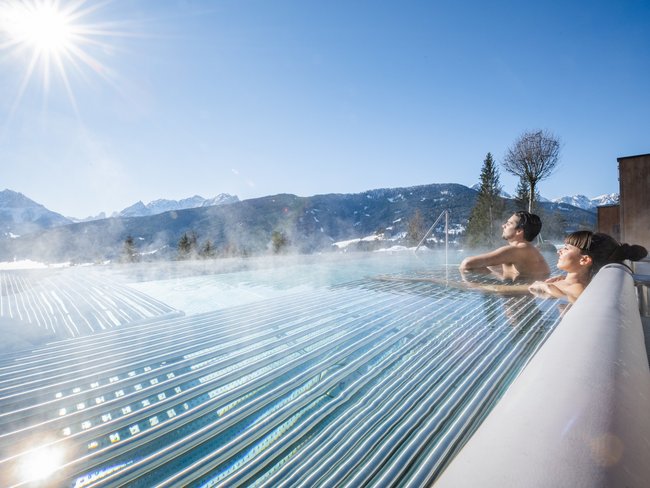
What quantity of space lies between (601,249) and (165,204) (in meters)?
200

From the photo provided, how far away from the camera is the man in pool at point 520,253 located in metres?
2.86

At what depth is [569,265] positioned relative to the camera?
194 cm

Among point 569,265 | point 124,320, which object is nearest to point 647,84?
point 569,265

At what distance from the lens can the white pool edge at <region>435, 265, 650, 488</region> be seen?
0.27m

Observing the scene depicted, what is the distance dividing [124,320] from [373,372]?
70.1 inches

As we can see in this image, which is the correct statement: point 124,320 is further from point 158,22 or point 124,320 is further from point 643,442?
point 158,22

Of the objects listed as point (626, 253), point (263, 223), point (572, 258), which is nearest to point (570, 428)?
point (572, 258)

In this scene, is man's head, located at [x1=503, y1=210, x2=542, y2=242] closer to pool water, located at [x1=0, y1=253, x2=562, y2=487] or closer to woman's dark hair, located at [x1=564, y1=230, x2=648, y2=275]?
woman's dark hair, located at [x1=564, y1=230, x2=648, y2=275]

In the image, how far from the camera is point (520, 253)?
2.98 meters

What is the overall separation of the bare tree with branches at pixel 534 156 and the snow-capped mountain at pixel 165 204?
135 metres

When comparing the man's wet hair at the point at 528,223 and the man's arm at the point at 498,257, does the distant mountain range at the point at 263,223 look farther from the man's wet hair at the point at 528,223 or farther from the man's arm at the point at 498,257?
the man's wet hair at the point at 528,223

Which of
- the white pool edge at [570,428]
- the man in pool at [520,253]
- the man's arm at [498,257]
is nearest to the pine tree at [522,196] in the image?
the man in pool at [520,253]

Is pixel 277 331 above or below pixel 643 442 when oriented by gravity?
below

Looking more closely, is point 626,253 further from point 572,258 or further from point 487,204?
point 487,204
